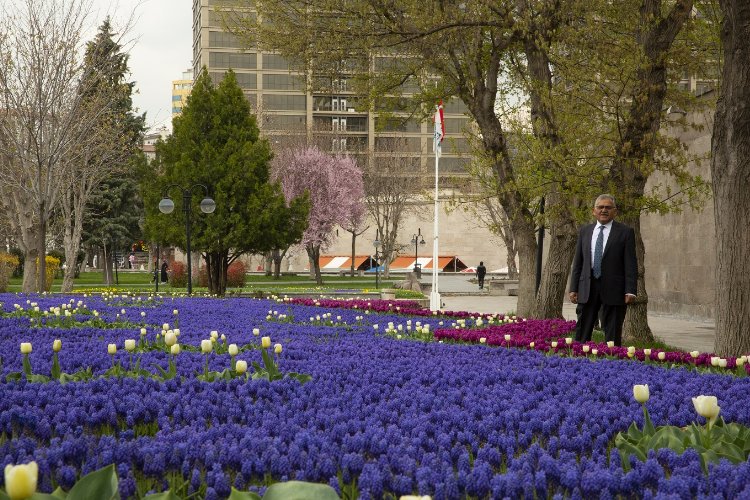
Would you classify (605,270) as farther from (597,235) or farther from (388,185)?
(388,185)

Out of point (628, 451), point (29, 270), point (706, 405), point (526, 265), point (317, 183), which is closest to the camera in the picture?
point (706, 405)

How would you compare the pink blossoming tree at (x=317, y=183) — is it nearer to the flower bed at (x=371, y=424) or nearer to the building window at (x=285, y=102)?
the building window at (x=285, y=102)

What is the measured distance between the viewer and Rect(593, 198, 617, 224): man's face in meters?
9.26

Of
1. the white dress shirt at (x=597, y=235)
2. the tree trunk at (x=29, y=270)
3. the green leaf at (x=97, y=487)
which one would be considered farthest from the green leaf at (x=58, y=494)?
the tree trunk at (x=29, y=270)

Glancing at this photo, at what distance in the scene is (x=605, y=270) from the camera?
30.5ft

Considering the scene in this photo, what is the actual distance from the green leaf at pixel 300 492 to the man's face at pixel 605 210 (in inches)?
275

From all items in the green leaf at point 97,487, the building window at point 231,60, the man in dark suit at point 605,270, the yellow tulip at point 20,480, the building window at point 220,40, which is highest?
the building window at point 220,40

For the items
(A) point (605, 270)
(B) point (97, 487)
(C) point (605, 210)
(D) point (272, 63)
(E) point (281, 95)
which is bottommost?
(B) point (97, 487)

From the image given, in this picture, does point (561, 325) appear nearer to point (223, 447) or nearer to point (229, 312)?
point (229, 312)

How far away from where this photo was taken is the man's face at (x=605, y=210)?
30.4 feet

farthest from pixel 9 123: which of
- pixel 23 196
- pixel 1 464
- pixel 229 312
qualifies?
pixel 1 464

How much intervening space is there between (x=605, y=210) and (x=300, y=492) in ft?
23.1

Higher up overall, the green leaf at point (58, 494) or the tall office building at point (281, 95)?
the tall office building at point (281, 95)

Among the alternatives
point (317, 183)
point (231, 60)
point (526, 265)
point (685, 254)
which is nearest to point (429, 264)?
point (317, 183)
